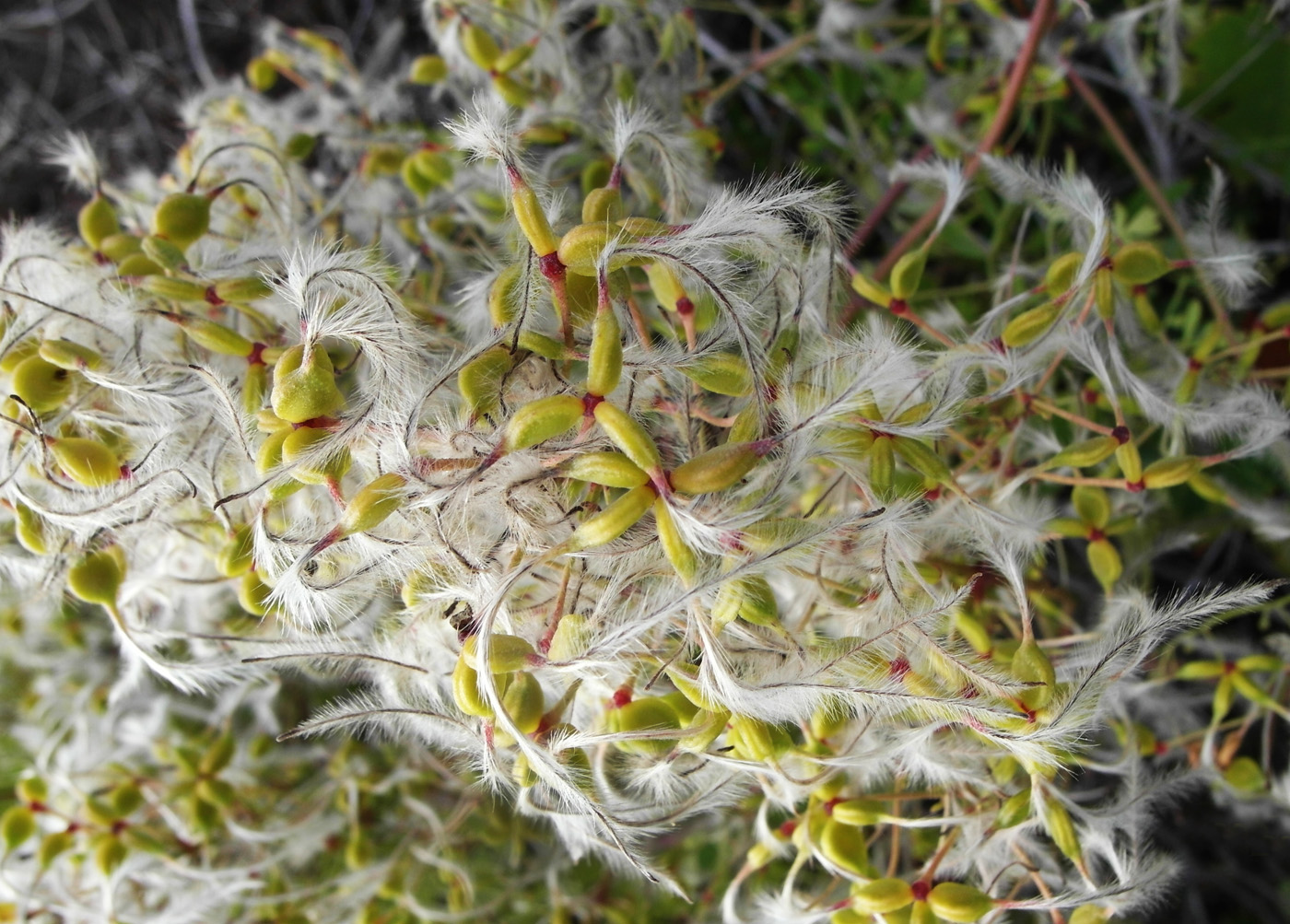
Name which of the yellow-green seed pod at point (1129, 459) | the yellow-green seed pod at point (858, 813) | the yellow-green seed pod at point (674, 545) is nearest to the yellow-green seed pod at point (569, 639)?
the yellow-green seed pod at point (674, 545)

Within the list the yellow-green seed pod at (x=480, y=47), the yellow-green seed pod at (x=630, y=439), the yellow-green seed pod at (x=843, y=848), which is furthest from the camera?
the yellow-green seed pod at (x=480, y=47)

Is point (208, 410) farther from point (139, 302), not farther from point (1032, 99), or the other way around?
point (1032, 99)

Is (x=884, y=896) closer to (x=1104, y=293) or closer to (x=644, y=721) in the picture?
(x=644, y=721)

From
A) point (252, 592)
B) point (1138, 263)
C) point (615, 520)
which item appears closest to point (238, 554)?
point (252, 592)

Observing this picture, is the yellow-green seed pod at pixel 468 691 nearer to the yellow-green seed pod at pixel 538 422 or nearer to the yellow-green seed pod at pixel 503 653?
the yellow-green seed pod at pixel 503 653

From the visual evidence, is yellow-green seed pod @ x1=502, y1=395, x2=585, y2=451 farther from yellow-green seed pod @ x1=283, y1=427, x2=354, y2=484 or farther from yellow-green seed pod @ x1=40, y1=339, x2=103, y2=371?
yellow-green seed pod @ x1=40, y1=339, x2=103, y2=371

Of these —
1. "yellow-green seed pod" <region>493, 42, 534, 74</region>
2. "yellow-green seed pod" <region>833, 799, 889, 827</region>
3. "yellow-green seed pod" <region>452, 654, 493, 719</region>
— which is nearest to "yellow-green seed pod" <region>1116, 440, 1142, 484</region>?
"yellow-green seed pod" <region>833, 799, 889, 827</region>

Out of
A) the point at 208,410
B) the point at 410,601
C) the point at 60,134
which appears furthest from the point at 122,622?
the point at 60,134
